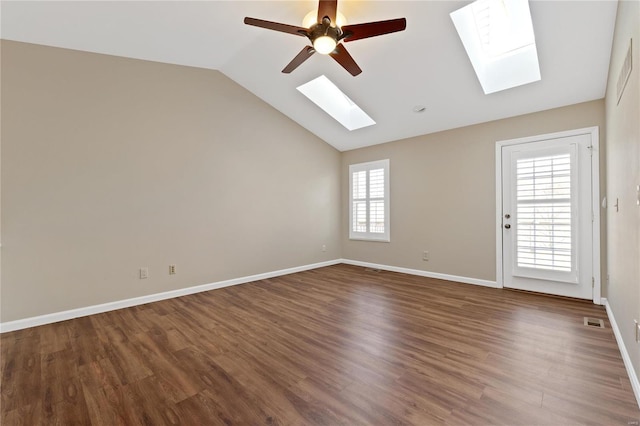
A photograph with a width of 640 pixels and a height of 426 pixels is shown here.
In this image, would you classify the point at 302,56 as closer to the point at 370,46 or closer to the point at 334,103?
the point at 370,46

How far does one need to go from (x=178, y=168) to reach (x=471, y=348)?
3988 mm

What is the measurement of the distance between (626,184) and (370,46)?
8.61 feet

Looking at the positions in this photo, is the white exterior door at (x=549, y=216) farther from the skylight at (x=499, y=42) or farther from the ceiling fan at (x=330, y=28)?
the ceiling fan at (x=330, y=28)

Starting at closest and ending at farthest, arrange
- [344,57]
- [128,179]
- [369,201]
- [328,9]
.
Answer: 1. [328,9]
2. [344,57]
3. [128,179]
4. [369,201]

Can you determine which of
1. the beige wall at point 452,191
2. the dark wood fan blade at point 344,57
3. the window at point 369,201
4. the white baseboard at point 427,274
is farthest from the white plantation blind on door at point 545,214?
the dark wood fan blade at point 344,57

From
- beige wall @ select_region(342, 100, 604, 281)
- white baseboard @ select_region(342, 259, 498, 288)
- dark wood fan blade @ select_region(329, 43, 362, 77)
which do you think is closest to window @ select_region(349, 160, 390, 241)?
beige wall @ select_region(342, 100, 604, 281)

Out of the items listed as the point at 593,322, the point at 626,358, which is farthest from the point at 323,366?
the point at 593,322

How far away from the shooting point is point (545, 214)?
358 cm

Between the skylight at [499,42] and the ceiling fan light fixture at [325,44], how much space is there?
1.26 m

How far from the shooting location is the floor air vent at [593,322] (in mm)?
2690

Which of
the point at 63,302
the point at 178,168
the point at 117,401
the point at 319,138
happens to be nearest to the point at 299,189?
the point at 319,138

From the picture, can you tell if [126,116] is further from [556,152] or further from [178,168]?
[556,152]

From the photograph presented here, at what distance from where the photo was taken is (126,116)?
3.45 m

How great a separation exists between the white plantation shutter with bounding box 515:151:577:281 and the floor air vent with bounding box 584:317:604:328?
2.33 ft
